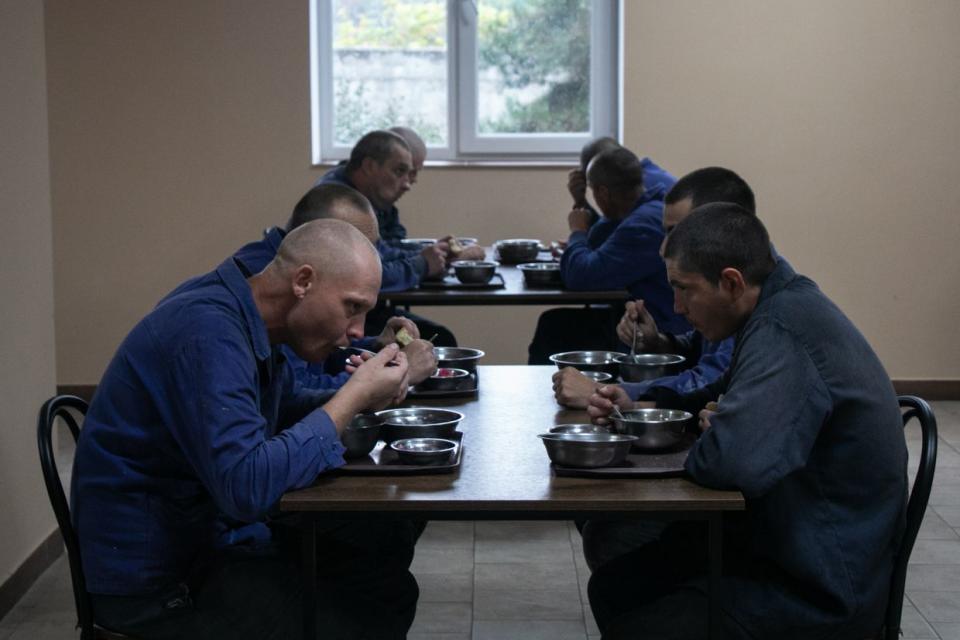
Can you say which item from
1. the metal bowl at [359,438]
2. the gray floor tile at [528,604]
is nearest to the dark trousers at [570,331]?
the gray floor tile at [528,604]

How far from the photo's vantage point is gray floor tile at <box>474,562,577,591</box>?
4066mm

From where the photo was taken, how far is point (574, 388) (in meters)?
3.04

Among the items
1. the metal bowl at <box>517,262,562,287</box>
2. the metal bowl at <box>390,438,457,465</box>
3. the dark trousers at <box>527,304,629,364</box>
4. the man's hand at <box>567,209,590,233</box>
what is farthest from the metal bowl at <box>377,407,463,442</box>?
the man's hand at <box>567,209,590,233</box>

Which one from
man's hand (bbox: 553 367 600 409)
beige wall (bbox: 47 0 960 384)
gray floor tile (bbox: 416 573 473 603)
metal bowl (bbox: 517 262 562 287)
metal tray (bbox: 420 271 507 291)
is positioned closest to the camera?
man's hand (bbox: 553 367 600 409)

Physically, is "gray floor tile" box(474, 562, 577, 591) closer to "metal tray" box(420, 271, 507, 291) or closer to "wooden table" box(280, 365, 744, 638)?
"metal tray" box(420, 271, 507, 291)

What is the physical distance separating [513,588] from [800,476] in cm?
184

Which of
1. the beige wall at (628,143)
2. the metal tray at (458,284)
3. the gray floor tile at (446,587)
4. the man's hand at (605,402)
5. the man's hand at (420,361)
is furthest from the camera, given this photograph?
the beige wall at (628,143)

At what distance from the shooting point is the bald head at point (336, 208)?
3.63m

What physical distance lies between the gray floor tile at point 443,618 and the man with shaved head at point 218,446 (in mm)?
1243

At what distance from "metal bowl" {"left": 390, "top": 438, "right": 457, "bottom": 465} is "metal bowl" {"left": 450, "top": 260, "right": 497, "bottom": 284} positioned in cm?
245

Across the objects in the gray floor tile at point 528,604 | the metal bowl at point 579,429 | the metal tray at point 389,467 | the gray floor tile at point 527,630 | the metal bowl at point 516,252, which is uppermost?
the metal bowl at point 516,252

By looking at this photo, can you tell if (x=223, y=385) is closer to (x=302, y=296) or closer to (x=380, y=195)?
(x=302, y=296)

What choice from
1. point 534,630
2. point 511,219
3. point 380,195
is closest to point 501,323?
point 511,219

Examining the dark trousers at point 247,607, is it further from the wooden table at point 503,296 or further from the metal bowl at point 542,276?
the metal bowl at point 542,276
